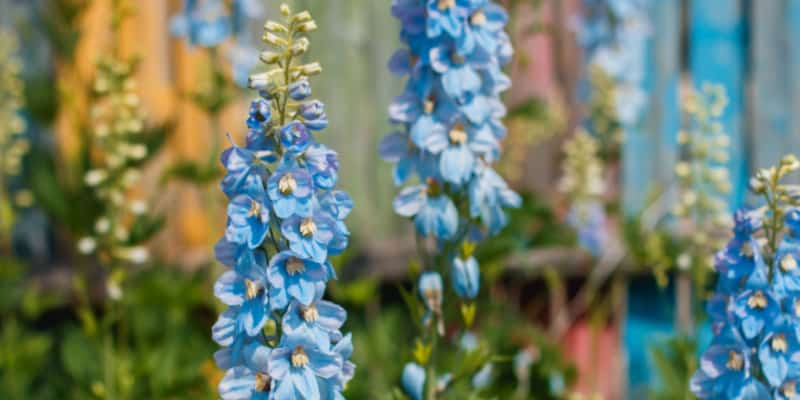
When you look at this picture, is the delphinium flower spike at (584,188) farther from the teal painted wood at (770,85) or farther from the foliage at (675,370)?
the teal painted wood at (770,85)

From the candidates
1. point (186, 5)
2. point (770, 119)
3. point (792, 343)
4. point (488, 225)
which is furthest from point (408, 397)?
point (770, 119)

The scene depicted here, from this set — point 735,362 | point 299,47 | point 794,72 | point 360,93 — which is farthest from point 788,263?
point 360,93

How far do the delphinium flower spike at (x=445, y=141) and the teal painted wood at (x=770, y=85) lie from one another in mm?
2382

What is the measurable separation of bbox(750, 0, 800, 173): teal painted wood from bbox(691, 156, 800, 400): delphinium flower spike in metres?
2.52

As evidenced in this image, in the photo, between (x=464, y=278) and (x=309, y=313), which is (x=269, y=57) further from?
(x=464, y=278)

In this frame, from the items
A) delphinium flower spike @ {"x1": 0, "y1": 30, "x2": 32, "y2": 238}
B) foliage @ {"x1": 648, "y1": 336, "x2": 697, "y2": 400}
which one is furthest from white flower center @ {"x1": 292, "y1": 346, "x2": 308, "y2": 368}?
delphinium flower spike @ {"x1": 0, "y1": 30, "x2": 32, "y2": 238}

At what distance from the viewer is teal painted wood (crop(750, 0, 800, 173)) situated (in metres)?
4.15

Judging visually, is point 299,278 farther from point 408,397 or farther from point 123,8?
point 123,8

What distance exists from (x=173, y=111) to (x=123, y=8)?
1.31 m

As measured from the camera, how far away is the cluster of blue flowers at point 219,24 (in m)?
3.54

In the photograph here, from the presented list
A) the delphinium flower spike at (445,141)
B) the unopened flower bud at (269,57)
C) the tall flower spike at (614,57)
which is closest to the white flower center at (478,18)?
the delphinium flower spike at (445,141)

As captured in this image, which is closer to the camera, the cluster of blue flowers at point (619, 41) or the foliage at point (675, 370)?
the foliage at point (675, 370)

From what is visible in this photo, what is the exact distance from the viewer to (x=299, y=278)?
1.56m

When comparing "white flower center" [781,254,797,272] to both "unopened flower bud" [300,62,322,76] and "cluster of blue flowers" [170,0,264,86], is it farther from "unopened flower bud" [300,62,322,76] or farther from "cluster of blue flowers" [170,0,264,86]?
"cluster of blue flowers" [170,0,264,86]
